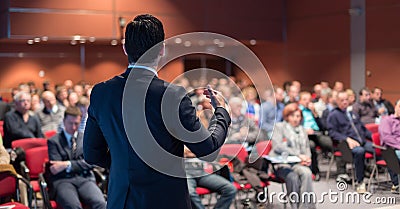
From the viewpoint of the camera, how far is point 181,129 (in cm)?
195

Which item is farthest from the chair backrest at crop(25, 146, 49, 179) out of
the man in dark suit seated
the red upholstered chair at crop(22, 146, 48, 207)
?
the man in dark suit seated

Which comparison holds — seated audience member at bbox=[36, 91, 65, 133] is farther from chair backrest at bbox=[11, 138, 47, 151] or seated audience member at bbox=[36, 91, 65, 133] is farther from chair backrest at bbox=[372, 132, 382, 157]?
chair backrest at bbox=[372, 132, 382, 157]

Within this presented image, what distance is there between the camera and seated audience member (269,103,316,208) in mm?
6051

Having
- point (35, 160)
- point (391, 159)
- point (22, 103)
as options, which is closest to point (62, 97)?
point (22, 103)

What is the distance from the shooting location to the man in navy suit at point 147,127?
196cm

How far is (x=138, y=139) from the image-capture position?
1982 mm

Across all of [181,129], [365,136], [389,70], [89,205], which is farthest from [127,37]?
[389,70]

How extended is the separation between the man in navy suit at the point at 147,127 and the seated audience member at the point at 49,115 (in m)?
6.52

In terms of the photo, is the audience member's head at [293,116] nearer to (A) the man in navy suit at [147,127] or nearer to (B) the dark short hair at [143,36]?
(A) the man in navy suit at [147,127]

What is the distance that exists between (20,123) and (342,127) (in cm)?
434

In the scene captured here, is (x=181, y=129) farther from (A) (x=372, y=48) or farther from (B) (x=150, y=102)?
(A) (x=372, y=48)

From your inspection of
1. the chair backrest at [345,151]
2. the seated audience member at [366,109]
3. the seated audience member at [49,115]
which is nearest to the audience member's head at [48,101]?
the seated audience member at [49,115]

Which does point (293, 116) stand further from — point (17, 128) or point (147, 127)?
point (147, 127)

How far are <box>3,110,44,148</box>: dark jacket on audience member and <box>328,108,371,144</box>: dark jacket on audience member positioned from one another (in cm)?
401
